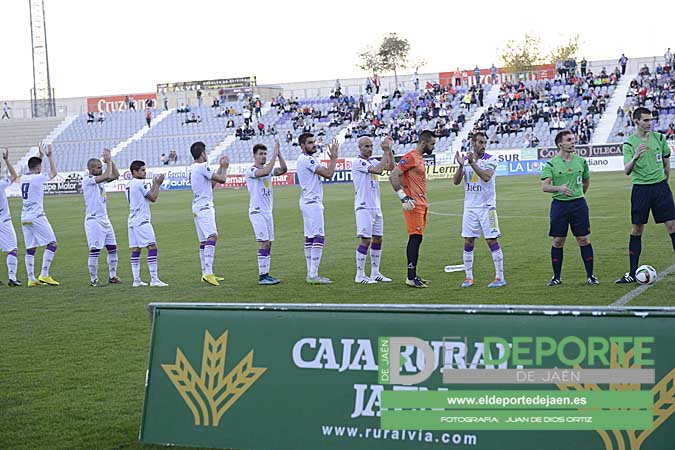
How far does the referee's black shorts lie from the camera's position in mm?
11672

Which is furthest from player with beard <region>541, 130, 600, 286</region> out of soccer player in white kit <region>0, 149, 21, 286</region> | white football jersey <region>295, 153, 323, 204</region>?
soccer player in white kit <region>0, 149, 21, 286</region>

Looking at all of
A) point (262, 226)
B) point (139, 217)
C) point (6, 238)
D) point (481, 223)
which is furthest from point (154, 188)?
point (481, 223)

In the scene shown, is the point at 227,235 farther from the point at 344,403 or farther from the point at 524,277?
the point at 344,403

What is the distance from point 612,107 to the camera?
187ft

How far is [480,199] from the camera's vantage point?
39.7ft

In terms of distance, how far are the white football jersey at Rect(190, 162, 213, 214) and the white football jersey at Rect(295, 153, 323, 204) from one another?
1.54 metres

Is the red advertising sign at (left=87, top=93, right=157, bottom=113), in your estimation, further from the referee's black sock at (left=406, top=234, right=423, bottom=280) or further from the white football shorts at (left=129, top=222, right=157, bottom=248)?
the referee's black sock at (left=406, top=234, right=423, bottom=280)

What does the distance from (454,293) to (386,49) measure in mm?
94900

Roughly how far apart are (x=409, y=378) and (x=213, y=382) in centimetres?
125

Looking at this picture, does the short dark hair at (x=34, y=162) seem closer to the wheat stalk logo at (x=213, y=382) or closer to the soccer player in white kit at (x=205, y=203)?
the soccer player in white kit at (x=205, y=203)

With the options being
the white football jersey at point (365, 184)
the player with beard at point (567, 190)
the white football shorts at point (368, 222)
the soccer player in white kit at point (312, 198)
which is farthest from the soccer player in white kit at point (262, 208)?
the player with beard at point (567, 190)

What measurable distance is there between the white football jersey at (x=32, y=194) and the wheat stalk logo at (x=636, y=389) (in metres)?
12.3

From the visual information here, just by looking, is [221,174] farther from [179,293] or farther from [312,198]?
[179,293]

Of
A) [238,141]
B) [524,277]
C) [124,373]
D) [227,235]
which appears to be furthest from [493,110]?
[124,373]
